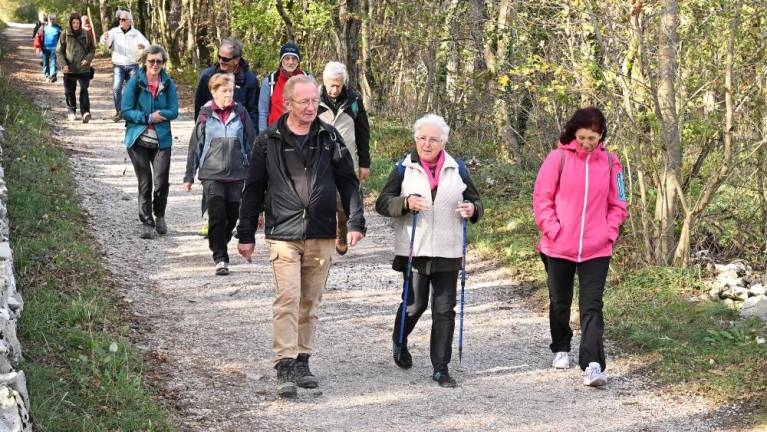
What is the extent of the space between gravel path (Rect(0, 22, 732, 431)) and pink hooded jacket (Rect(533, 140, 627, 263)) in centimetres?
104

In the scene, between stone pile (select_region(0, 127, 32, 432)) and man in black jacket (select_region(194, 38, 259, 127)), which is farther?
man in black jacket (select_region(194, 38, 259, 127))

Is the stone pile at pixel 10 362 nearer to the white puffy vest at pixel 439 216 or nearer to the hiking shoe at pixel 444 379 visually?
the white puffy vest at pixel 439 216

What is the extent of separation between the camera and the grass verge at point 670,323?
7109 millimetres

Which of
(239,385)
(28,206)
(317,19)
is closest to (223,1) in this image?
(317,19)

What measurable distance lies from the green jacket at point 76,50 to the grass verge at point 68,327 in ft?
22.8

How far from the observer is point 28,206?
1027 cm

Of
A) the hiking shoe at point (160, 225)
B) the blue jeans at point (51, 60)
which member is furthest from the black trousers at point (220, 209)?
the blue jeans at point (51, 60)

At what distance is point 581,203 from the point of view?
23.3 ft

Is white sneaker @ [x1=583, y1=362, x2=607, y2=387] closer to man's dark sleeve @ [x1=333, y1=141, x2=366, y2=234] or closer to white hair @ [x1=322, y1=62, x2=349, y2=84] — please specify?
man's dark sleeve @ [x1=333, y1=141, x2=366, y2=234]

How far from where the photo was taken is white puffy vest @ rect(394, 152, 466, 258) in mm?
6930

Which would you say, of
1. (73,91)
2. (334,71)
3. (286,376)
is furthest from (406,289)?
(73,91)

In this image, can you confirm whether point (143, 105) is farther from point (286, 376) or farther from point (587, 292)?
point (587, 292)

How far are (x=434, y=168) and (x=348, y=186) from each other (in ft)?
2.04

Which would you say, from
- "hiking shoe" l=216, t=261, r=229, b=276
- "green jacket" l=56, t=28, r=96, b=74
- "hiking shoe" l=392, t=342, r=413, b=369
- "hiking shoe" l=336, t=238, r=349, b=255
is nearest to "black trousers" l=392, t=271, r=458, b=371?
"hiking shoe" l=392, t=342, r=413, b=369
